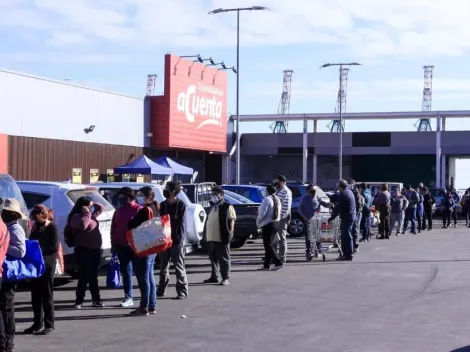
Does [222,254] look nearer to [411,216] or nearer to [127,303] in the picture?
[127,303]

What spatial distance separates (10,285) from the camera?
885 centimetres

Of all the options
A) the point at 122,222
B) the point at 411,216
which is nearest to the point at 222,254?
the point at 122,222

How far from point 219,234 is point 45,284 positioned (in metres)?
4.99

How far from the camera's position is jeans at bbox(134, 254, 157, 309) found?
11422 mm

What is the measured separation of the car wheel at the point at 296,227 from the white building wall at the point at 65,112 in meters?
10.3

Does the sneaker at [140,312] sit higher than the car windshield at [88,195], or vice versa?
the car windshield at [88,195]

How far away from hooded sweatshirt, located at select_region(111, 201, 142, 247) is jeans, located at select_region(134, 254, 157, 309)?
1.26 ft

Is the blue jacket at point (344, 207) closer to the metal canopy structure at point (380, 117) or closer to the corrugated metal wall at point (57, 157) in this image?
the corrugated metal wall at point (57, 157)

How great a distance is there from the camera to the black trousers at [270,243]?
55.8 feet

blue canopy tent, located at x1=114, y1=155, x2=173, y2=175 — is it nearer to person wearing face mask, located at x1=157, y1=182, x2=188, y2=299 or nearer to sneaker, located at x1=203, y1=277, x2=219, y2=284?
sneaker, located at x1=203, y1=277, x2=219, y2=284

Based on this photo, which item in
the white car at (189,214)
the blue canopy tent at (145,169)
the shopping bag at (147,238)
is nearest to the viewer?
the shopping bag at (147,238)

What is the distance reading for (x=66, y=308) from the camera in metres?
12.2

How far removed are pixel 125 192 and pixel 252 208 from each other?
9563 millimetres

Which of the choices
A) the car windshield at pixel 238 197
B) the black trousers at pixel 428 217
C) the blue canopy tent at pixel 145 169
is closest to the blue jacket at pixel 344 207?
the car windshield at pixel 238 197
